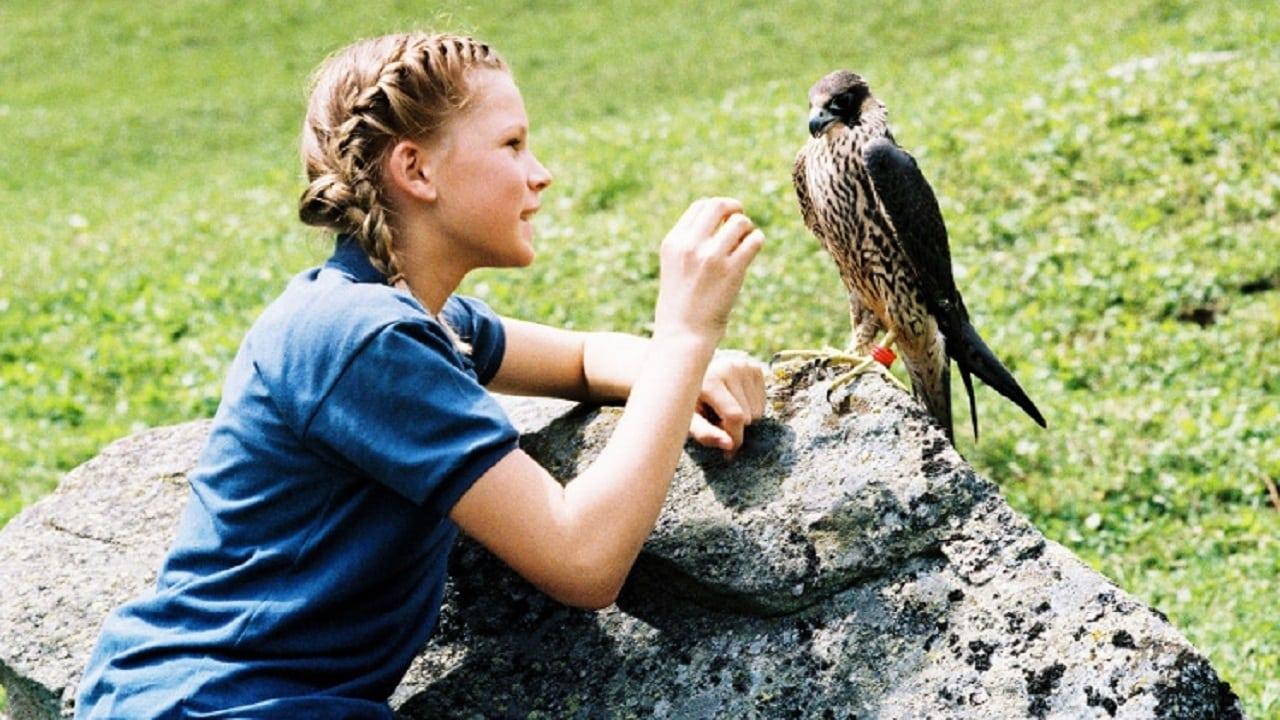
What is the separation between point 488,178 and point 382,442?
60 centimetres

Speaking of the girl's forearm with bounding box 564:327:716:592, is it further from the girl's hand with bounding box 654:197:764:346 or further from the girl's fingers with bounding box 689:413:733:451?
the girl's fingers with bounding box 689:413:733:451

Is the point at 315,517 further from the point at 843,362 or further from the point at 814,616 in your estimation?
the point at 843,362

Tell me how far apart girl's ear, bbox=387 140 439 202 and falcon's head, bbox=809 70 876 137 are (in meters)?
1.32

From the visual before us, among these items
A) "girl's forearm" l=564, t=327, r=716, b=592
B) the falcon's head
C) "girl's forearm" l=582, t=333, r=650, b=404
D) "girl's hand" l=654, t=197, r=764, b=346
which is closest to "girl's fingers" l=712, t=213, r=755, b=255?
"girl's hand" l=654, t=197, r=764, b=346

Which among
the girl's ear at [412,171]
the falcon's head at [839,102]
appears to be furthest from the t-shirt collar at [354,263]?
the falcon's head at [839,102]

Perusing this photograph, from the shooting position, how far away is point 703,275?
2.66 meters

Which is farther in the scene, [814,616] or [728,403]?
[728,403]

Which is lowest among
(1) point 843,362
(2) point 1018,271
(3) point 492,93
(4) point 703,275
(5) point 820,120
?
(2) point 1018,271

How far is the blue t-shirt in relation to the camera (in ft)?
8.04

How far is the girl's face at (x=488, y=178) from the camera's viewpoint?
2.76m

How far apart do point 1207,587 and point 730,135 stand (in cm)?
590

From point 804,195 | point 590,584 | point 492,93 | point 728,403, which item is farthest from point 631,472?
point 804,195

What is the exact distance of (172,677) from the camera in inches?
100


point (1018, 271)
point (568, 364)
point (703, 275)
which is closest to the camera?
point (703, 275)
